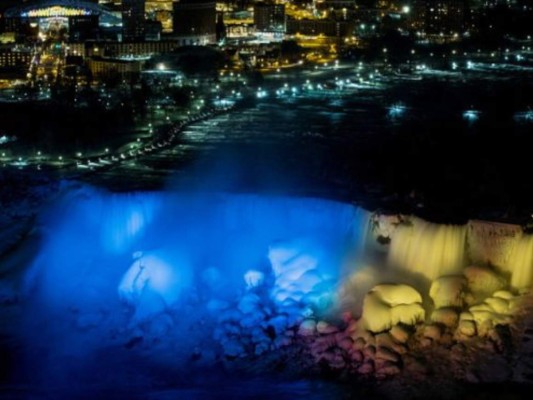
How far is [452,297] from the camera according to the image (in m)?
9.29

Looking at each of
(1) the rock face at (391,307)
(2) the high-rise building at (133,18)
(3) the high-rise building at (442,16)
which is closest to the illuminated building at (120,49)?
(2) the high-rise building at (133,18)

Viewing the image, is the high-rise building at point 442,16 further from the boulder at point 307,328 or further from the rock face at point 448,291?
the boulder at point 307,328

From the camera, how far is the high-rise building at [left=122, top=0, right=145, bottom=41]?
4795 centimetres

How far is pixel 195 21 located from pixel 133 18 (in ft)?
16.2

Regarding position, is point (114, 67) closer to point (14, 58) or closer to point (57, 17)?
point (14, 58)

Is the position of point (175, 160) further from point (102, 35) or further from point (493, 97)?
point (102, 35)

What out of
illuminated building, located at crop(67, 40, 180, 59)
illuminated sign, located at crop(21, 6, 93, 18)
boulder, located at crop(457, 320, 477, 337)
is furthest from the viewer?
illuminated sign, located at crop(21, 6, 93, 18)

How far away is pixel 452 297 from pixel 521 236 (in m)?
1.24

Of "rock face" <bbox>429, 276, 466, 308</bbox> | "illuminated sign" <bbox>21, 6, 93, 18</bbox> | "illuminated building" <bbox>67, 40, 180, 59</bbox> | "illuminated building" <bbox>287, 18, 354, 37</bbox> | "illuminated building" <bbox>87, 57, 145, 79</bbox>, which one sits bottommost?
"rock face" <bbox>429, 276, 466, 308</bbox>

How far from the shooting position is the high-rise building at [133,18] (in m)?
48.0

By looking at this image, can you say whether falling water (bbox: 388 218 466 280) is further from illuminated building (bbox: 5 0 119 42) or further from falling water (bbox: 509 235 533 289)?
illuminated building (bbox: 5 0 119 42)

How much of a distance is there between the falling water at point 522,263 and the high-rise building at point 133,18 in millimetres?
39216

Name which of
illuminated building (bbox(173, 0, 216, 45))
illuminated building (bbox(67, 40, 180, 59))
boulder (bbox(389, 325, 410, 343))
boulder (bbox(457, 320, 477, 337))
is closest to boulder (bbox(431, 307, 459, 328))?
boulder (bbox(457, 320, 477, 337))

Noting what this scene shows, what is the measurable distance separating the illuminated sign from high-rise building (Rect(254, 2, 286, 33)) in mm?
12640
